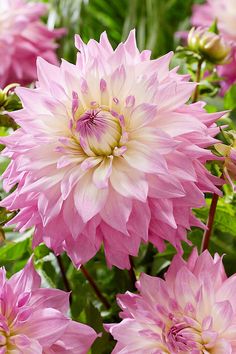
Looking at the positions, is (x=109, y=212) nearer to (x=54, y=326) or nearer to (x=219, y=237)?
(x=54, y=326)

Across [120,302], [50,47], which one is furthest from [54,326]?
[50,47]

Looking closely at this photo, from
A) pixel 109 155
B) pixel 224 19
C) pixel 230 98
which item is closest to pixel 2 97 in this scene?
pixel 109 155

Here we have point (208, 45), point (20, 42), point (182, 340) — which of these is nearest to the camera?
point (182, 340)

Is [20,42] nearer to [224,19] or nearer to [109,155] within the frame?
[224,19]

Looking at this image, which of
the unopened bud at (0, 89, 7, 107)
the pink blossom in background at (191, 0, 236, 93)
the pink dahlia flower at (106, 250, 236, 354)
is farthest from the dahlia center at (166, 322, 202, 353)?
the pink blossom in background at (191, 0, 236, 93)

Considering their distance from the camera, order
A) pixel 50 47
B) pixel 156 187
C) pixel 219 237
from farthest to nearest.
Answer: pixel 50 47 < pixel 219 237 < pixel 156 187

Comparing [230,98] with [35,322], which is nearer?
[35,322]

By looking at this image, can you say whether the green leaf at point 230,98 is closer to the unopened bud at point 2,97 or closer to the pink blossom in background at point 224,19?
the pink blossom in background at point 224,19
